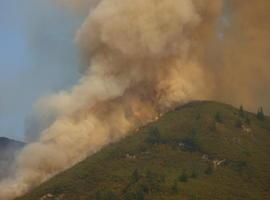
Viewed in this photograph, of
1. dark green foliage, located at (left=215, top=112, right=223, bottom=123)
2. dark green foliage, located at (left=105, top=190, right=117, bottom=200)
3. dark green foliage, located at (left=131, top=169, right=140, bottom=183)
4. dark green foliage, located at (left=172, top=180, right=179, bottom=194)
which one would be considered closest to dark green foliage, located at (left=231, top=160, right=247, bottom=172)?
dark green foliage, located at (left=172, top=180, right=179, bottom=194)

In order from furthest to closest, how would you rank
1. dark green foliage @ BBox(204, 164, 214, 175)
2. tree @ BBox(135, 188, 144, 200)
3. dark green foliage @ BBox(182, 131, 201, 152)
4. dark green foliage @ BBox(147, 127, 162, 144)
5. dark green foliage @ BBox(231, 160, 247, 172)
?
dark green foliage @ BBox(147, 127, 162, 144)
dark green foliage @ BBox(182, 131, 201, 152)
dark green foliage @ BBox(231, 160, 247, 172)
dark green foliage @ BBox(204, 164, 214, 175)
tree @ BBox(135, 188, 144, 200)

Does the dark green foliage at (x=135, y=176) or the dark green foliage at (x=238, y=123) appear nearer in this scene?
the dark green foliage at (x=135, y=176)

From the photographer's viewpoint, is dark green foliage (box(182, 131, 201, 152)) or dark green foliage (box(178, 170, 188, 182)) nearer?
dark green foliage (box(178, 170, 188, 182))

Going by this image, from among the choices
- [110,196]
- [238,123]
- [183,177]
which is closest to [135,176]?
[183,177]

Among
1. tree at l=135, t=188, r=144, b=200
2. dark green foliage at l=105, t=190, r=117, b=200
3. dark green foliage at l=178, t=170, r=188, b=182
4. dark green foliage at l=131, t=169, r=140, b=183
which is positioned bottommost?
tree at l=135, t=188, r=144, b=200

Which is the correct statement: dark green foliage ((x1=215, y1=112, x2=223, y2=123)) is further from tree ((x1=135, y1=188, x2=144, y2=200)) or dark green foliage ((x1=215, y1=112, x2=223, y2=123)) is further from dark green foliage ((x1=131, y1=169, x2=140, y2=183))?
tree ((x1=135, y1=188, x2=144, y2=200))

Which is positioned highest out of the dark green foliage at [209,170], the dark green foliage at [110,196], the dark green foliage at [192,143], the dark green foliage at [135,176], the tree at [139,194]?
the dark green foliage at [192,143]

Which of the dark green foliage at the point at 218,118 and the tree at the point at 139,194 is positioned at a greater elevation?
the dark green foliage at the point at 218,118

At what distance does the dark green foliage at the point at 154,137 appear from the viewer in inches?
6737

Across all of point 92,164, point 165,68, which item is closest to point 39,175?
point 92,164

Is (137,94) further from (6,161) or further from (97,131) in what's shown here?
(6,161)

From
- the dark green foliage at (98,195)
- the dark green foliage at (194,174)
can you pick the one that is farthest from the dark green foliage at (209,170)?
the dark green foliage at (98,195)

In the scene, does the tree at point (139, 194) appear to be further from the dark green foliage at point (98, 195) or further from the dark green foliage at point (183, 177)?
the dark green foliage at point (183, 177)

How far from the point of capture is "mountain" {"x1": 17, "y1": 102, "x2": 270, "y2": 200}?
145 metres
